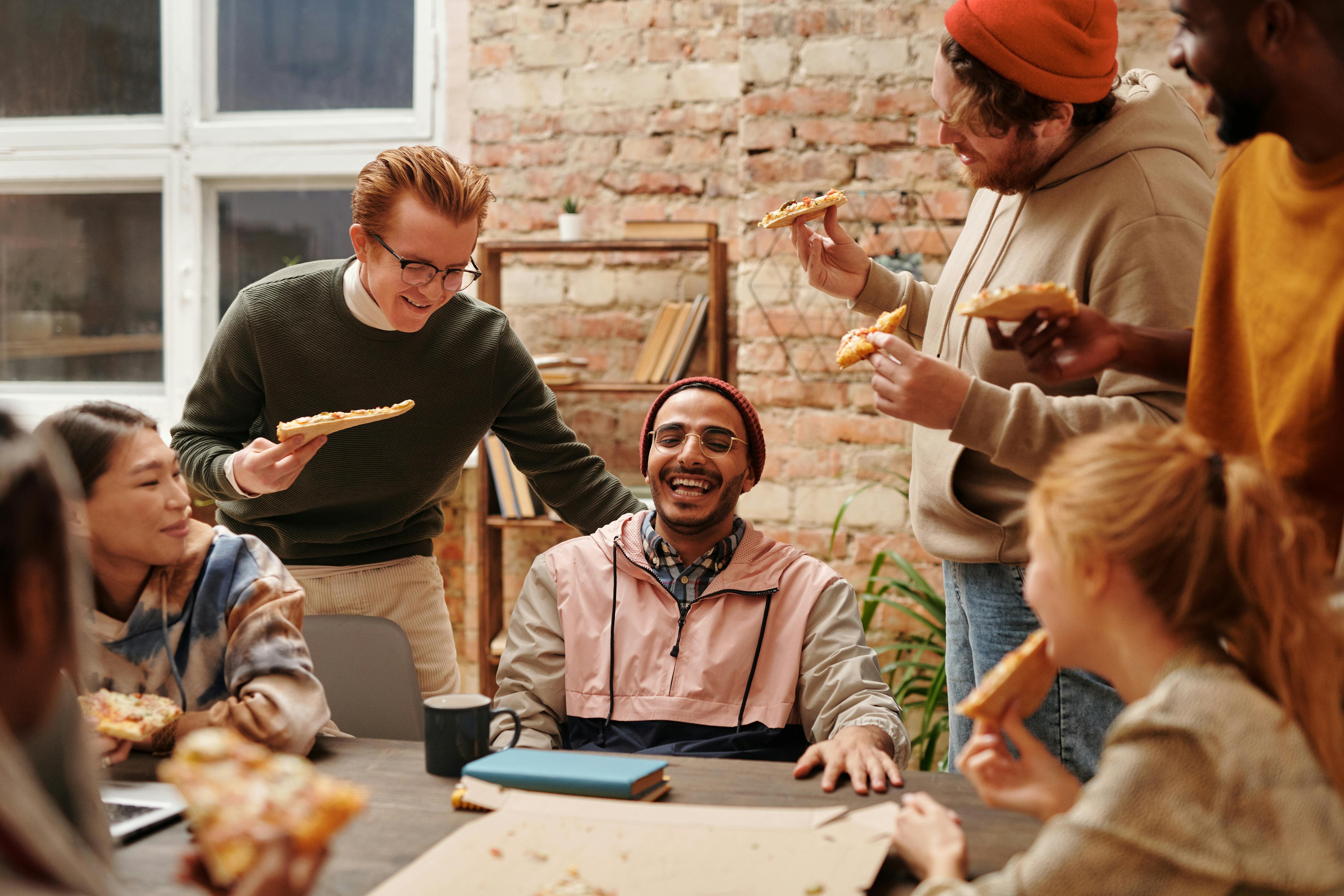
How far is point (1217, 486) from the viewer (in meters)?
0.99

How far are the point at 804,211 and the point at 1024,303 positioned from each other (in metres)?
0.80

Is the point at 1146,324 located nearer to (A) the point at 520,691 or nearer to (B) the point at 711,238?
(A) the point at 520,691

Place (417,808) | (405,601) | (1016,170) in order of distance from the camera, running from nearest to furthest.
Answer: (417,808) < (1016,170) < (405,601)

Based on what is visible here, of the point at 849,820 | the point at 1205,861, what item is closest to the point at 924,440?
the point at 849,820

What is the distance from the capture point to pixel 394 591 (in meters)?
2.25

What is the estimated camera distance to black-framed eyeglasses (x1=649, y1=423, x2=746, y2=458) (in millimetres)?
2129

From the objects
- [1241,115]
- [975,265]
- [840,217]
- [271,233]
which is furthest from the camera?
[271,233]

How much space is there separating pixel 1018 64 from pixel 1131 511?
0.93 metres

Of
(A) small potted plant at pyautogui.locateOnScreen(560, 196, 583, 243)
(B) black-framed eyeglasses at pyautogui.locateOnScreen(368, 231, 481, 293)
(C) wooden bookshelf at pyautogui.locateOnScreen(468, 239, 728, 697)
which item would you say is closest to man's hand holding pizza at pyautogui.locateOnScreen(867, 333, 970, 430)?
(B) black-framed eyeglasses at pyautogui.locateOnScreen(368, 231, 481, 293)

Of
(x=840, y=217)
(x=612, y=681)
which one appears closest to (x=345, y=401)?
(x=612, y=681)

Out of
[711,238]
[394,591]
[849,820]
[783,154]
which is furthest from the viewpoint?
[711,238]

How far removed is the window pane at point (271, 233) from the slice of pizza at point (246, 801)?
3344mm

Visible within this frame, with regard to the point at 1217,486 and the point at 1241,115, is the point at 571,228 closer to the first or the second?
the point at 1241,115

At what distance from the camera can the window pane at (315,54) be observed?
3.92 meters
